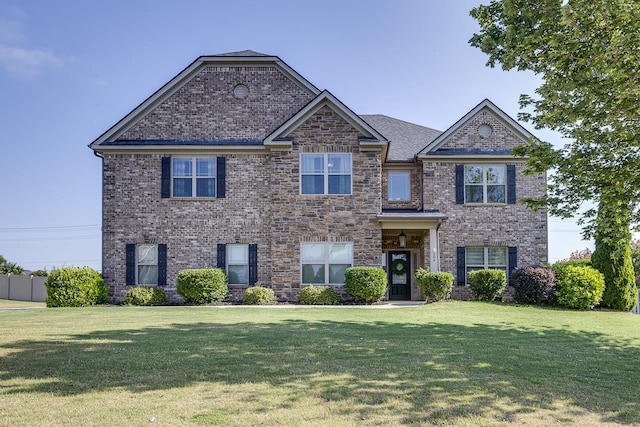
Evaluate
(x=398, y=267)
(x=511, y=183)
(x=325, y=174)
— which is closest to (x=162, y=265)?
(x=325, y=174)

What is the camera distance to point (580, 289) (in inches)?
665

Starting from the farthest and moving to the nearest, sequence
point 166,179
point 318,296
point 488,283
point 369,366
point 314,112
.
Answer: point 166,179
point 314,112
point 488,283
point 318,296
point 369,366

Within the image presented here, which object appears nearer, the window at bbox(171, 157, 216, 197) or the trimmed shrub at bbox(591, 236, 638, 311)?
the trimmed shrub at bbox(591, 236, 638, 311)

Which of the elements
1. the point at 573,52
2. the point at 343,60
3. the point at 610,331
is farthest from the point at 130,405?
the point at 343,60

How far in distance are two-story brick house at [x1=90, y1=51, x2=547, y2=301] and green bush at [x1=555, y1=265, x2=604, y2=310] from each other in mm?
2110

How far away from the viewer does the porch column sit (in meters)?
18.1

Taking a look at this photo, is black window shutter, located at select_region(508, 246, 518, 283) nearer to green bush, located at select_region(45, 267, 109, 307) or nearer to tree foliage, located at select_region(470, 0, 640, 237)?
tree foliage, located at select_region(470, 0, 640, 237)

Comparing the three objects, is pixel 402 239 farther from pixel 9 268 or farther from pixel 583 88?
pixel 9 268

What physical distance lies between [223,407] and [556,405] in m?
3.70

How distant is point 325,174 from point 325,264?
333 centimetres

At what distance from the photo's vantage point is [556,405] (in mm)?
5523

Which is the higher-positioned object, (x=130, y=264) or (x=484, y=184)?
(x=484, y=184)

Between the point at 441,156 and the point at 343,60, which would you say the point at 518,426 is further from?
the point at 441,156

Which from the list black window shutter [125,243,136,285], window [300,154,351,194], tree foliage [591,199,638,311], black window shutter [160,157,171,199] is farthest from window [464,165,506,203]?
black window shutter [125,243,136,285]
